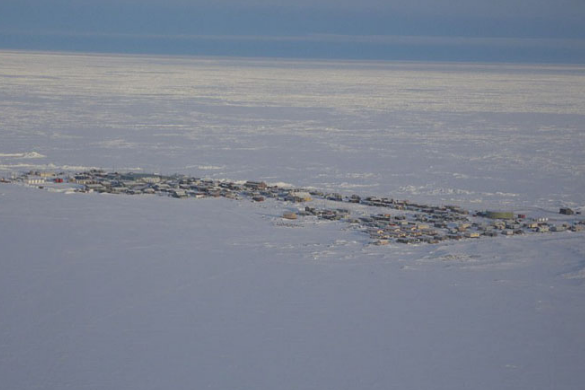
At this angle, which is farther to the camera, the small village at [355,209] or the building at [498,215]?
the building at [498,215]

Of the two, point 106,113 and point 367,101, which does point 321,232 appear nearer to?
point 106,113

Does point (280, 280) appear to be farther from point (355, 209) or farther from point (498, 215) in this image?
point (498, 215)

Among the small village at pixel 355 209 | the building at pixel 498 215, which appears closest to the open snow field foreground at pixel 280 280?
the small village at pixel 355 209

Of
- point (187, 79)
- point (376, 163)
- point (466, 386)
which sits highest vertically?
point (187, 79)

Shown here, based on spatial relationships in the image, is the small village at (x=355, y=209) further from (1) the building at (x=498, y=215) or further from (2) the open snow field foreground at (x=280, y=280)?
(2) the open snow field foreground at (x=280, y=280)

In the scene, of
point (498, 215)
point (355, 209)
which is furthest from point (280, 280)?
point (498, 215)

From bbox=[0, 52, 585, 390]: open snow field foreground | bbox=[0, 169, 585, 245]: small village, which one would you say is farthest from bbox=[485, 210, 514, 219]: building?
bbox=[0, 52, 585, 390]: open snow field foreground

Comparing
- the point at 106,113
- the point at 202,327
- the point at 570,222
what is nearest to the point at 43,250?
the point at 202,327
